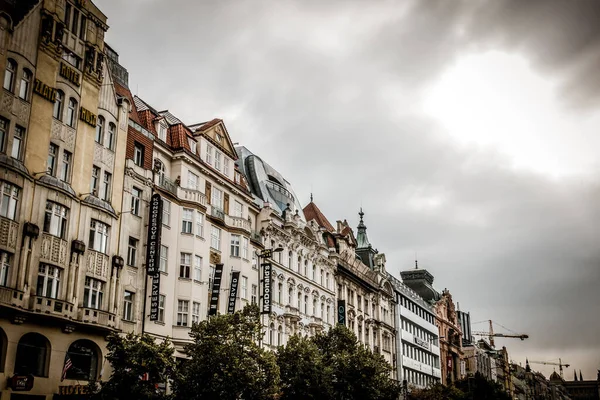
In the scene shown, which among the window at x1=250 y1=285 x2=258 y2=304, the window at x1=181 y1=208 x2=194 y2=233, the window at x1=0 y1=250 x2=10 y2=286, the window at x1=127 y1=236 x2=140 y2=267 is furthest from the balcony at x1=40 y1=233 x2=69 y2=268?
the window at x1=250 y1=285 x2=258 y2=304

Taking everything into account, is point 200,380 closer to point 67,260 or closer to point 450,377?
point 67,260

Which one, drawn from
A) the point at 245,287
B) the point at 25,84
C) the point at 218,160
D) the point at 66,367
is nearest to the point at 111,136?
the point at 25,84

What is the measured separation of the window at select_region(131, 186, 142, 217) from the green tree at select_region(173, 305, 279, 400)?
8803 mm

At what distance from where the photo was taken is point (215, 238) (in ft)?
164

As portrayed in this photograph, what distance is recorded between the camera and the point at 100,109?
4031 cm

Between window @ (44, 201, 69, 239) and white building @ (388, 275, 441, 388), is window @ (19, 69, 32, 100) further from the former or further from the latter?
white building @ (388, 275, 441, 388)

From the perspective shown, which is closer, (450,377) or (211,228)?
(211,228)

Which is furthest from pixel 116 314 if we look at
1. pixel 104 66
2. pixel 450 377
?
pixel 450 377

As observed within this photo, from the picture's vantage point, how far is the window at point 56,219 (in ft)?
115

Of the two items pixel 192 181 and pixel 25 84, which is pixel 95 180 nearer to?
pixel 25 84

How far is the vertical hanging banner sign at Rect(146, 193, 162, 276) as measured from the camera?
1625 inches

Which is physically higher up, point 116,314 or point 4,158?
point 4,158

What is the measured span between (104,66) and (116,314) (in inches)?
586

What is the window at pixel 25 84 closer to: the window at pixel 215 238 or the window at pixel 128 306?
the window at pixel 128 306
